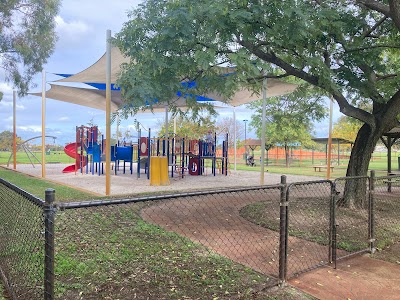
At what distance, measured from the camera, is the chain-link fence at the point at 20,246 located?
10.00ft

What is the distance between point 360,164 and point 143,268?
208 inches

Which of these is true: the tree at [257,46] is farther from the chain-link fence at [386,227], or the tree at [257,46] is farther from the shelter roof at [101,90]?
the shelter roof at [101,90]

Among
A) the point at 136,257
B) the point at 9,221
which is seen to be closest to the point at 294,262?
the point at 136,257

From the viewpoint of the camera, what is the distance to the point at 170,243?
4.72 m

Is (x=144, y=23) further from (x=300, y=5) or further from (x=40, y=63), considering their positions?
(x=40, y=63)

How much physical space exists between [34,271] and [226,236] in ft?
8.95

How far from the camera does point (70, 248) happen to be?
4.33 meters

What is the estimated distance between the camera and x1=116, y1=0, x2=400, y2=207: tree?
16.2 ft

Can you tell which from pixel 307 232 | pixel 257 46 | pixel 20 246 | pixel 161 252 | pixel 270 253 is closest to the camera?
pixel 20 246

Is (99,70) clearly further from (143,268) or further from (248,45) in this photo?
(143,268)

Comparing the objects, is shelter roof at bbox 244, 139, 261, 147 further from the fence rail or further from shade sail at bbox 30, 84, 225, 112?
the fence rail

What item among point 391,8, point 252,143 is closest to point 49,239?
point 391,8

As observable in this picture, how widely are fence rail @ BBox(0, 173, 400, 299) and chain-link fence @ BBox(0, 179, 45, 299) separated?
0.4 inches

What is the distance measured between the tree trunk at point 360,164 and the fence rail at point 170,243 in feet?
0.15
